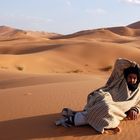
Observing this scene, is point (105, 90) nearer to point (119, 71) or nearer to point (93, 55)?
point (119, 71)

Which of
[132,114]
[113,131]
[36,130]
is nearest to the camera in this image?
[113,131]

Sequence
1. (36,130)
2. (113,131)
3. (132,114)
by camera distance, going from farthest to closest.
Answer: (132,114)
(36,130)
(113,131)

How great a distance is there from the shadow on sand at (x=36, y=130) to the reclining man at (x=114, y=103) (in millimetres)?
129

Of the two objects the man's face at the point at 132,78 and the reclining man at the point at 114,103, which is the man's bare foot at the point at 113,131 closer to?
the reclining man at the point at 114,103

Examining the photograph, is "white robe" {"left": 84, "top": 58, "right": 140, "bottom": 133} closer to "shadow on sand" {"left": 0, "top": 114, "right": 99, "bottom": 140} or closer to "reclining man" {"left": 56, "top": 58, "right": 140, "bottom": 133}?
"reclining man" {"left": 56, "top": 58, "right": 140, "bottom": 133}

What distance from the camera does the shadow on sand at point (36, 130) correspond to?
723cm

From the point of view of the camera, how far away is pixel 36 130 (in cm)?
752

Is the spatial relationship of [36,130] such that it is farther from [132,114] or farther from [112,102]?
[132,114]

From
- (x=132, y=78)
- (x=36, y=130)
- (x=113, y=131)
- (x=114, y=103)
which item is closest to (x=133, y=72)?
(x=132, y=78)

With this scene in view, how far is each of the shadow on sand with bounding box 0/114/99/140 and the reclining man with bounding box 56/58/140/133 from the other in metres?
0.13

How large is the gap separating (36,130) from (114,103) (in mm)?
1349

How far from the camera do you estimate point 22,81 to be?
16484 millimetres

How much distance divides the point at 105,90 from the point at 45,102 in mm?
2414

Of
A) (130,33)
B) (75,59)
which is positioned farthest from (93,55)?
(130,33)
